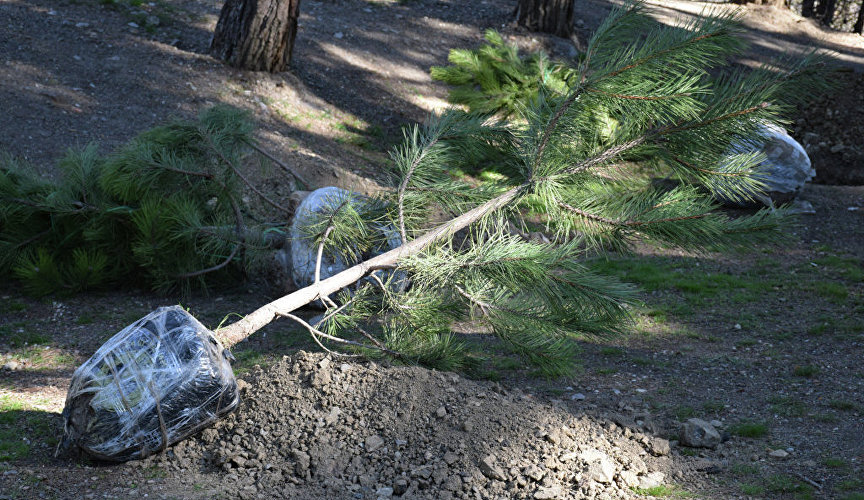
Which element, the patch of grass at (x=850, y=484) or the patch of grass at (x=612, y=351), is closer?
the patch of grass at (x=850, y=484)

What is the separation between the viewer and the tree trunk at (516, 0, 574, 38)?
9.28m

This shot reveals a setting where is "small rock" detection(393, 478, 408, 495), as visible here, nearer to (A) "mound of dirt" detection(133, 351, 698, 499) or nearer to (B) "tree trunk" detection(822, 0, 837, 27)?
(A) "mound of dirt" detection(133, 351, 698, 499)

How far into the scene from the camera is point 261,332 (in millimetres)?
4586

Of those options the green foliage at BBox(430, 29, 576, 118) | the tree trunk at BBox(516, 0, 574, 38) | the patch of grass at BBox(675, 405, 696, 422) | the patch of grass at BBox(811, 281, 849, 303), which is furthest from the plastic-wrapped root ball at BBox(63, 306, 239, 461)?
the tree trunk at BBox(516, 0, 574, 38)

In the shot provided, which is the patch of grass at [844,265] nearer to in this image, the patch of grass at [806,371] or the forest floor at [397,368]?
the forest floor at [397,368]

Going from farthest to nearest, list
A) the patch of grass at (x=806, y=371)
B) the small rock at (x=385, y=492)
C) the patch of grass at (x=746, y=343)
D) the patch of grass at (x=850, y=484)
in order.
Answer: the patch of grass at (x=746, y=343), the patch of grass at (x=806, y=371), the patch of grass at (x=850, y=484), the small rock at (x=385, y=492)

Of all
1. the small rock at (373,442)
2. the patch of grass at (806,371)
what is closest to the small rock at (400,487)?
the small rock at (373,442)

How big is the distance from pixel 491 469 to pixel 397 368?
2.16 feet

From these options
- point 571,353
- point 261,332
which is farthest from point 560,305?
point 261,332

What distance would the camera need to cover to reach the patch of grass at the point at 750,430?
330cm

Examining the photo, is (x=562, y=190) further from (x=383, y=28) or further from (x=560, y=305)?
(x=383, y=28)

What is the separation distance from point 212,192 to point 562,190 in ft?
8.23

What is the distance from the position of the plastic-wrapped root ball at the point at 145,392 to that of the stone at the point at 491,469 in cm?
101

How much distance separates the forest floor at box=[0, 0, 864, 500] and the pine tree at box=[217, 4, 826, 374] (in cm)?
30
